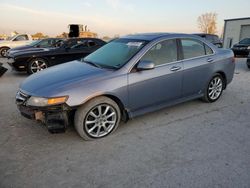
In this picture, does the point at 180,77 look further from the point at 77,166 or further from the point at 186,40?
the point at 77,166

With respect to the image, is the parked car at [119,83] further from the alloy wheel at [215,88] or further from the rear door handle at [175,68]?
the alloy wheel at [215,88]

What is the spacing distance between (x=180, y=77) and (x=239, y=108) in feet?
5.43

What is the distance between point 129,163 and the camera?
279 cm

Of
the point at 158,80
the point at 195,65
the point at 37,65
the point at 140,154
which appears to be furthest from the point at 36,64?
the point at 140,154

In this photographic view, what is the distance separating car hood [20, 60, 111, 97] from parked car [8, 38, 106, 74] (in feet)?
15.6

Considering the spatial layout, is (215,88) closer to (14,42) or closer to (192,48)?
(192,48)

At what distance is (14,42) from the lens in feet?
52.6

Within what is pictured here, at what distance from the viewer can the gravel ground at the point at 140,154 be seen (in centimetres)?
249

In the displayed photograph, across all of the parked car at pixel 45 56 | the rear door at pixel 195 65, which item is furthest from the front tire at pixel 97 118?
the parked car at pixel 45 56

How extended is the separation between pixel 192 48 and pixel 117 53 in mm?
1585

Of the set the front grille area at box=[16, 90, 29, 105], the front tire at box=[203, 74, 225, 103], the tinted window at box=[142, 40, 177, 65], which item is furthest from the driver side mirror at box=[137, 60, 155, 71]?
the front tire at box=[203, 74, 225, 103]

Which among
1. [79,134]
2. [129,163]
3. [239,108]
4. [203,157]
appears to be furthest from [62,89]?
[239,108]

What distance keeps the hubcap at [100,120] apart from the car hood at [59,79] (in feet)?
1.58

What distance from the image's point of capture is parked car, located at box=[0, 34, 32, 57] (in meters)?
15.9
